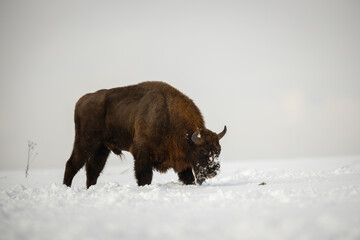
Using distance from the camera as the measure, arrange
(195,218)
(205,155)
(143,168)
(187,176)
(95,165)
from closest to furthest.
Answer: (195,218)
(205,155)
(143,168)
(187,176)
(95,165)

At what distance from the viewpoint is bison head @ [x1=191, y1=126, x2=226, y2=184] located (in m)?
6.32

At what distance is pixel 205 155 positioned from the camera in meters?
6.40

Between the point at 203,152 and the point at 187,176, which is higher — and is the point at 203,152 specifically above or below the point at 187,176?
above

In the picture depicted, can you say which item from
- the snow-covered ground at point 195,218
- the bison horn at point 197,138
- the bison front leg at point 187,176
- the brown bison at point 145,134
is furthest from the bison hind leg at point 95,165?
the snow-covered ground at point 195,218

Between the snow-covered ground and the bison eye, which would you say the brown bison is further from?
the snow-covered ground

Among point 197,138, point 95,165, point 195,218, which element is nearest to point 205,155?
point 197,138

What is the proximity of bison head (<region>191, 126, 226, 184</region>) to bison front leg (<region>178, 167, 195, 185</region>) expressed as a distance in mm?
682

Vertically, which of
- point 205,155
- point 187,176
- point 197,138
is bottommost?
point 187,176

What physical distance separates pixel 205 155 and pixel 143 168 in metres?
1.47

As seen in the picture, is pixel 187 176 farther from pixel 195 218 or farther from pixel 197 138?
pixel 195 218

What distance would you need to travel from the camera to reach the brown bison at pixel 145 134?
6559 mm

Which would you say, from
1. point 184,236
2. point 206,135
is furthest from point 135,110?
point 184,236

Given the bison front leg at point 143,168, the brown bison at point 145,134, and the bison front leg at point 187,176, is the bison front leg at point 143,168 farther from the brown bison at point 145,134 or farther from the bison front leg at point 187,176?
the bison front leg at point 187,176

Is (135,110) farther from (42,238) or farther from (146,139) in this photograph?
(42,238)
